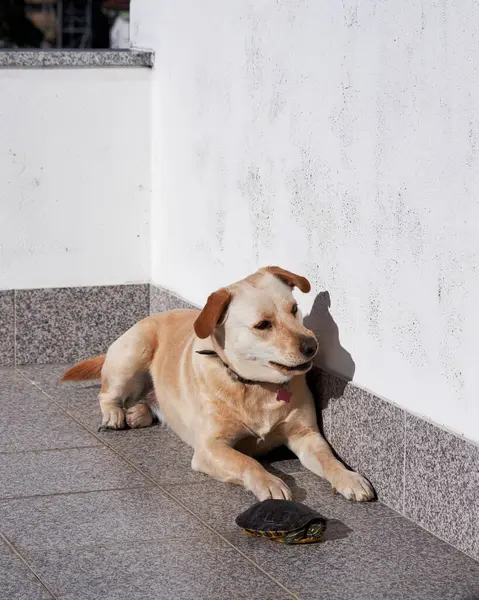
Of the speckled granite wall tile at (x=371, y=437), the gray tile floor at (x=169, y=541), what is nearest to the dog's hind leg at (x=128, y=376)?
the gray tile floor at (x=169, y=541)

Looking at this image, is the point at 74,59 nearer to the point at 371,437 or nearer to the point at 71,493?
the point at 71,493

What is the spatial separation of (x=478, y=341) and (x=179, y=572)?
1.31 meters

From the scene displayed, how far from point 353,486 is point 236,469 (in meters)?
0.50

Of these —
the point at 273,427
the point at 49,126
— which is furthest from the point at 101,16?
the point at 273,427

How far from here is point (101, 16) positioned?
39562mm

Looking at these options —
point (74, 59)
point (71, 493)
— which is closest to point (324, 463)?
point (71, 493)

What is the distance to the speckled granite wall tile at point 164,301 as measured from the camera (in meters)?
6.83

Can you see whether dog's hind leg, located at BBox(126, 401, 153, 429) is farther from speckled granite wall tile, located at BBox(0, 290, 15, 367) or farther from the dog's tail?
speckled granite wall tile, located at BBox(0, 290, 15, 367)

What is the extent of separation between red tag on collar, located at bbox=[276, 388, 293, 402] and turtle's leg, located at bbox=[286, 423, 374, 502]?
0.15 metres

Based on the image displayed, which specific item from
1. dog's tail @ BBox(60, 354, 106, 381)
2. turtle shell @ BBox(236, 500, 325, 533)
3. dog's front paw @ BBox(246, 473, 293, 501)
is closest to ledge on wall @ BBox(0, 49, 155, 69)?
dog's tail @ BBox(60, 354, 106, 381)

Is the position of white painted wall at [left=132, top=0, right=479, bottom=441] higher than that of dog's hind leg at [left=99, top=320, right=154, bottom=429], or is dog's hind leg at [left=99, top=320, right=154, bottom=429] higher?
white painted wall at [left=132, top=0, right=479, bottom=441]

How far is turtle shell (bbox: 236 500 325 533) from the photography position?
13.6ft

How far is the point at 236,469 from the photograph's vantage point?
4773mm

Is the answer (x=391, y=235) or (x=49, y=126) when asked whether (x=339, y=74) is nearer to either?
(x=391, y=235)
